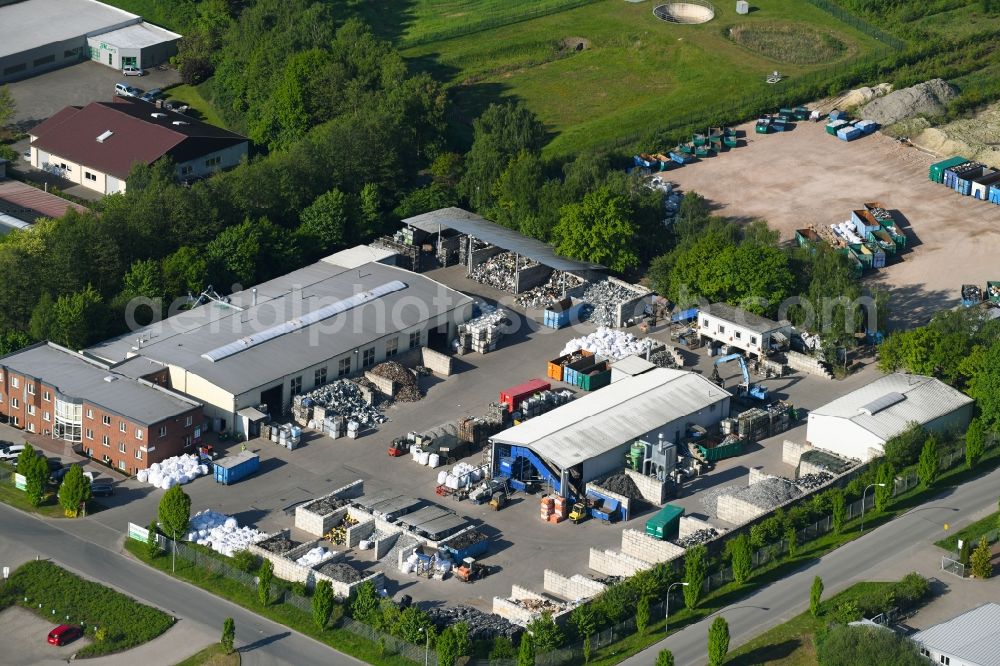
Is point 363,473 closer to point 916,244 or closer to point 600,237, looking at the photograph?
point 600,237

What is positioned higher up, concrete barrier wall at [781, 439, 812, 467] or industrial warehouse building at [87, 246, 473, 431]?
industrial warehouse building at [87, 246, 473, 431]

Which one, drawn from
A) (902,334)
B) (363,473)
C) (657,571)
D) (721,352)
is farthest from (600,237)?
(657,571)

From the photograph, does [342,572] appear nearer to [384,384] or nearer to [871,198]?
[384,384]

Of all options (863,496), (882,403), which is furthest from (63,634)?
(882,403)

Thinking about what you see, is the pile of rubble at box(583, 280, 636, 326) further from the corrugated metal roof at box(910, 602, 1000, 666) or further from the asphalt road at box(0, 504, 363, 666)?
the corrugated metal roof at box(910, 602, 1000, 666)

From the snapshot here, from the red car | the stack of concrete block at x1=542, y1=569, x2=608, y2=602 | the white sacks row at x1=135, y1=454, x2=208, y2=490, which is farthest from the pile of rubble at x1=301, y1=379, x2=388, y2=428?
the red car

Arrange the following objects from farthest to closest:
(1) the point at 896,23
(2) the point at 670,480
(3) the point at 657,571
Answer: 1. (1) the point at 896,23
2. (2) the point at 670,480
3. (3) the point at 657,571
